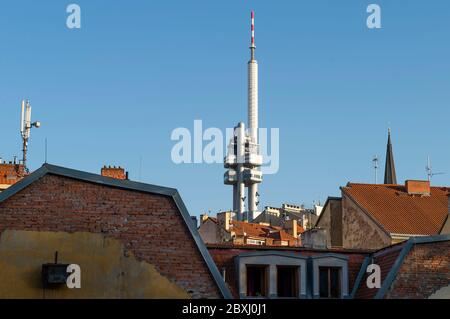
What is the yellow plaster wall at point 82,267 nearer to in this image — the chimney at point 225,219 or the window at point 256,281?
the window at point 256,281

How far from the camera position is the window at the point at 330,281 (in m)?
30.4

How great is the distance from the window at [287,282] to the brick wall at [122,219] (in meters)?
3.42

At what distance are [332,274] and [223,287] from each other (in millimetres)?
4661

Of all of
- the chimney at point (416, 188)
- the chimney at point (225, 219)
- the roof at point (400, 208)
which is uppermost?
the chimney at point (225, 219)

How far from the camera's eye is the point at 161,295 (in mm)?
26625

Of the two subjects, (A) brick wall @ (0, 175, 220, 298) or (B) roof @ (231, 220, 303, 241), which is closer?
(A) brick wall @ (0, 175, 220, 298)

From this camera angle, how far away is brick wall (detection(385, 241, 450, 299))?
1131 inches

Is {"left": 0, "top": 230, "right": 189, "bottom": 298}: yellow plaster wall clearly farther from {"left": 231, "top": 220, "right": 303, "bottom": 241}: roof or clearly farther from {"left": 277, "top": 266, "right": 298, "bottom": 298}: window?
{"left": 231, "top": 220, "right": 303, "bottom": 241}: roof

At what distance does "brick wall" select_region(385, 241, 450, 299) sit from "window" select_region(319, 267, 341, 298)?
7.61 feet

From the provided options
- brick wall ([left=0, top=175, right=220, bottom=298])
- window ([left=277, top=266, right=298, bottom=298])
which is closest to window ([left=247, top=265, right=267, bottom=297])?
window ([left=277, top=266, right=298, bottom=298])

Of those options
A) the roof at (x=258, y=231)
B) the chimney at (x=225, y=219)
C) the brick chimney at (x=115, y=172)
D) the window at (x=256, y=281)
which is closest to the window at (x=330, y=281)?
the window at (x=256, y=281)

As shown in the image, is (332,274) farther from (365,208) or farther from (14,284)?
(365,208)

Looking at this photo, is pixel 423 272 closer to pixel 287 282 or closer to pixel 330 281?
pixel 330 281
